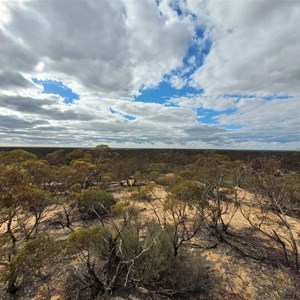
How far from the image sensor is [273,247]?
401 inches

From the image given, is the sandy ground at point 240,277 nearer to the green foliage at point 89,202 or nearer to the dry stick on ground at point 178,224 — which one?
the dry stick on ground at point 178,224

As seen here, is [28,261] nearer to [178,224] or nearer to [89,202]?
[178,224]

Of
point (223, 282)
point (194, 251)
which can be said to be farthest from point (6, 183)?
point (223, 282)

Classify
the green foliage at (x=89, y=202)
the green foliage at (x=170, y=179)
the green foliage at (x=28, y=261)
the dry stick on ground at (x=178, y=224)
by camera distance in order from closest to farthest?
1. the green foliage at (x=28, y=261)
2. the dry stick on ground at (x=178, y=224)
3. the green foliage at (x=89, y=202)
4. the green foliage at (x=170, y=179)

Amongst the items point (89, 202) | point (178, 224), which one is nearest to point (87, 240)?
point (178, 224)

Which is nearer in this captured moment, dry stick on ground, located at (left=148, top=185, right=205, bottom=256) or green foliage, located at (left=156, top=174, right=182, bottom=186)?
dry stick on ground, located at (left=148, top=185, right=205, bottom=256)

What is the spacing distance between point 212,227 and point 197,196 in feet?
6.66

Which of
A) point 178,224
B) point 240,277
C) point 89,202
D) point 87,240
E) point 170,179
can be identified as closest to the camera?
point 87,240

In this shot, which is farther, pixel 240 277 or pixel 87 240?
pixel 240 277

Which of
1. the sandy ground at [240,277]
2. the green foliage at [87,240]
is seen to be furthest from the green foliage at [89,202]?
the green foliage at [87,240]

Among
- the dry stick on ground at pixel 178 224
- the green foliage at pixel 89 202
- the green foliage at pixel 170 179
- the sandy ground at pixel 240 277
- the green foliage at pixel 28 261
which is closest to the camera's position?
the green foliage at pixel 28 261

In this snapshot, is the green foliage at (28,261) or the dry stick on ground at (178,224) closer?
the green foliage at (28,261)

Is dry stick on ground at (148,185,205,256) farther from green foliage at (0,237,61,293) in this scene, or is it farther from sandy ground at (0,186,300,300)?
green foliage at (0,237,61,293)

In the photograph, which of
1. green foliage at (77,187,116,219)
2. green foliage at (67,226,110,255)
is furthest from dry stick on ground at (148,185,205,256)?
green foliage at (77,187,116,219)
